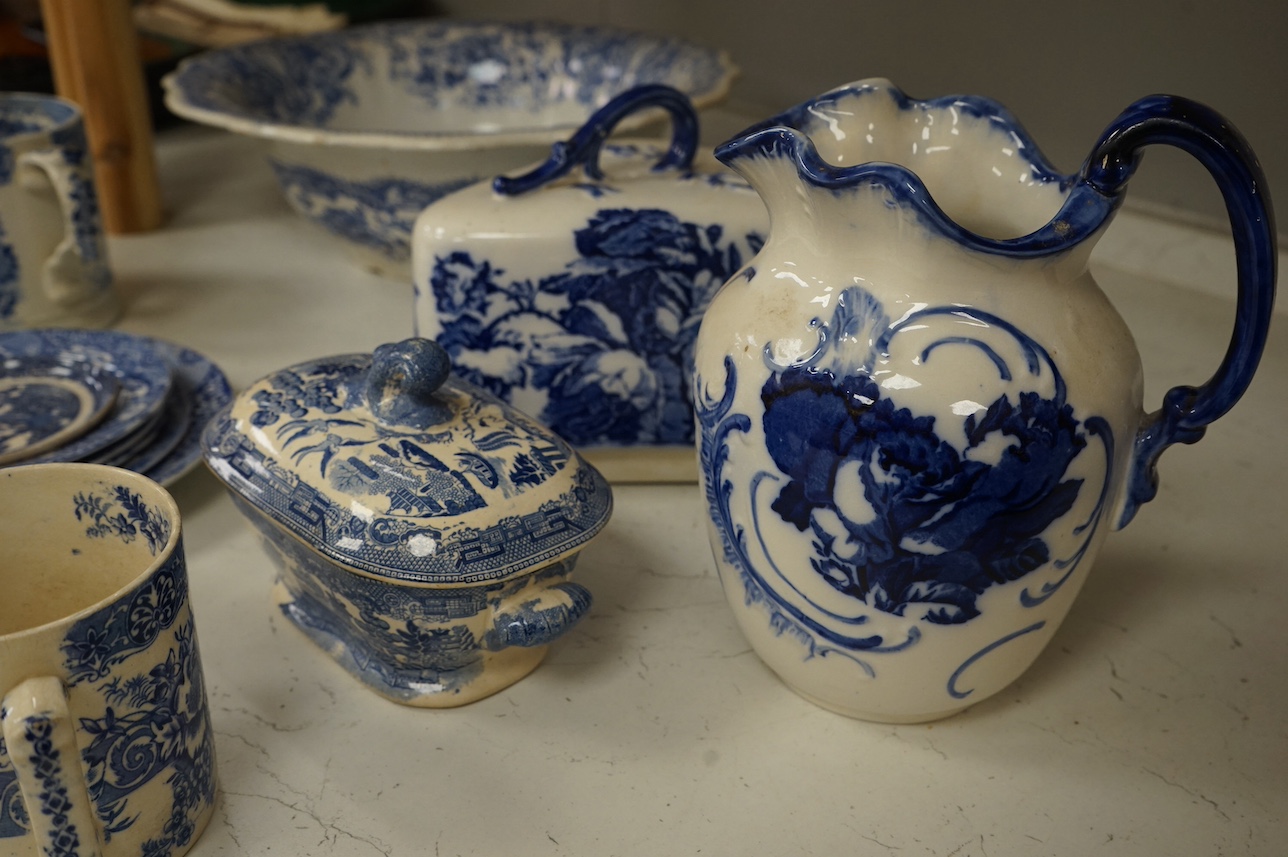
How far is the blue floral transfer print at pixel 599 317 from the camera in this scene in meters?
0.67

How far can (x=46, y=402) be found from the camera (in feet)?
2.43

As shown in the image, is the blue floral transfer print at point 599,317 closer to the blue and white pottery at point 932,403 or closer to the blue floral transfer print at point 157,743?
the blue and white pottery at point 932,403

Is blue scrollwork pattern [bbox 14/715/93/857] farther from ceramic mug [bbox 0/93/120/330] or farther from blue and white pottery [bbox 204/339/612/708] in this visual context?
ceramic mug [bbox 0/93/120/330]

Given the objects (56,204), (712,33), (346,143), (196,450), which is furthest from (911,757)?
(712,33)

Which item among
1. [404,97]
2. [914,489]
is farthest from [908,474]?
[404,97]

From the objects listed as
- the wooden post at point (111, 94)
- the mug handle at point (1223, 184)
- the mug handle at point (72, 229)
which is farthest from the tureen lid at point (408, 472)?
the wooden post at point (111, 94)

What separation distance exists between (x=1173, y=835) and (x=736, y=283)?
31cm

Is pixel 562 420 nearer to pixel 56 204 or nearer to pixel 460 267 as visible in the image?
pixel 460 267

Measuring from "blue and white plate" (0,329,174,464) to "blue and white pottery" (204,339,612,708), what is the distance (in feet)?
0.46

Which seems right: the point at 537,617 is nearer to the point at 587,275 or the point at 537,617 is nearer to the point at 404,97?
the point at 587,275

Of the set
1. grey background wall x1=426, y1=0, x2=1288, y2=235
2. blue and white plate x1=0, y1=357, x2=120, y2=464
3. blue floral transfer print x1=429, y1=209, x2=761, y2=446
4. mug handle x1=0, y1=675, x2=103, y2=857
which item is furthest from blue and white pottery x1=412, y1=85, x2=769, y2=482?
grey background wall x1=426, y1=0, x2=1288, y2=235

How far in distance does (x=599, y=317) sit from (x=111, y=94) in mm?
623

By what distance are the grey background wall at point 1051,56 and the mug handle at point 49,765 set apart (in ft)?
3.02

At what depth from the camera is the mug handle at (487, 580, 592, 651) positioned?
0.53 meters
